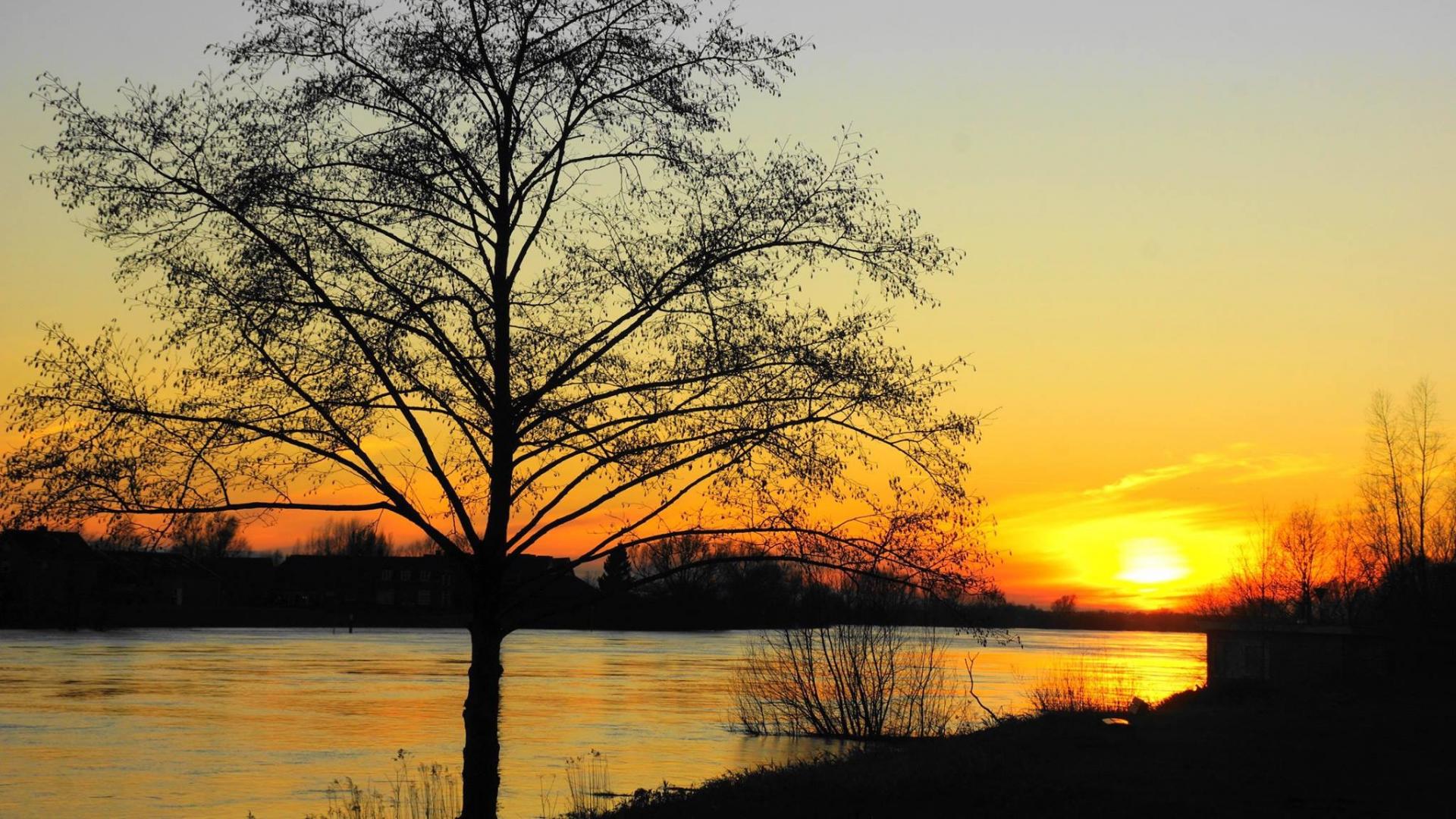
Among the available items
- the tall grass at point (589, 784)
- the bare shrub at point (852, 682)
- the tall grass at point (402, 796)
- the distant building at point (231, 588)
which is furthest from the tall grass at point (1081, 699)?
the tall grass at point (402, 796)

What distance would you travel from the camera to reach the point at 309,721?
50.9 meters

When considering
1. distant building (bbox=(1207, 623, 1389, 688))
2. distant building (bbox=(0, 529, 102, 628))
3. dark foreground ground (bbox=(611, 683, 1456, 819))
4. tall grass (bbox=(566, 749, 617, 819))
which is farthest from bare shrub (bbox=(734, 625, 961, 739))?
distant building (bbox=(0, 529, 102, 628))

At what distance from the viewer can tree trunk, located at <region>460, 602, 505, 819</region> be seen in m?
14.5

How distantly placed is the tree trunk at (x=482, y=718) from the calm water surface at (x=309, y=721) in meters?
5.77

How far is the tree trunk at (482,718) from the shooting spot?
47.6ft

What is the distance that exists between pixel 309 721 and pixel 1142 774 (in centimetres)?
3837

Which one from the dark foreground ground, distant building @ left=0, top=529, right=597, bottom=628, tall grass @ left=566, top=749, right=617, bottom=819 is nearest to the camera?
distant building @ left=0, top=529, right=597, bottom=628

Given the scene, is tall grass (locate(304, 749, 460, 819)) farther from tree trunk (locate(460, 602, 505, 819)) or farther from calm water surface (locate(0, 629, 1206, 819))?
tree trunk (locate(460, 602, 505, 819))

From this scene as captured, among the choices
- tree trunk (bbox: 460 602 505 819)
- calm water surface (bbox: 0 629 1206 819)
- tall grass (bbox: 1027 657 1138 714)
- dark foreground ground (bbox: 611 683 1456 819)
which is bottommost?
calm water surface (bbox: 0 629 1206 819)

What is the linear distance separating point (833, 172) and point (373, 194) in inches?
187

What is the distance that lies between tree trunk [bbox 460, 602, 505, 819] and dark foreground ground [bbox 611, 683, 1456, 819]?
323cm

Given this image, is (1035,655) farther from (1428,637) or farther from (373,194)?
(373,194)

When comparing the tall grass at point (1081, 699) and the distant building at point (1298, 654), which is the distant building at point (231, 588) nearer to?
the tall grass at point (1081, 699)

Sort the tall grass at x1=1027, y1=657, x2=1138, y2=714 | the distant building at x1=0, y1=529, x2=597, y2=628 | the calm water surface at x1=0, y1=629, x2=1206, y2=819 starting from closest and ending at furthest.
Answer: the distant building at x1=0, y1=529, x2=597, y2=628 < the calm water surface at x1=0, y1=629, x2=1206, y2=819 < the tall grass at x1=1027, y1=657, x2=1138, y2=714
